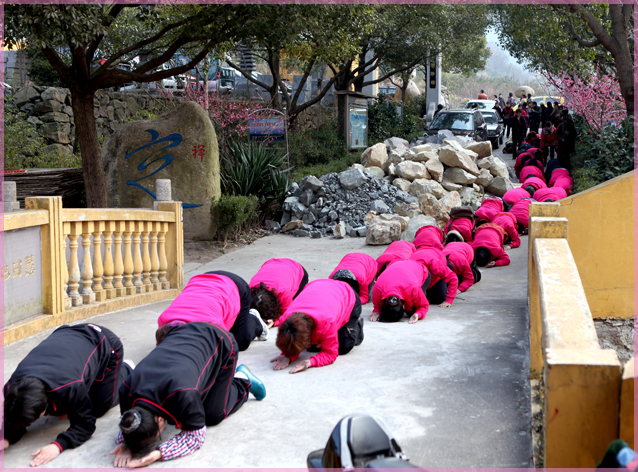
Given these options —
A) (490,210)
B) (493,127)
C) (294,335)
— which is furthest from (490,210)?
(493,127)

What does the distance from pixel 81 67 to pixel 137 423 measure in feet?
23.8

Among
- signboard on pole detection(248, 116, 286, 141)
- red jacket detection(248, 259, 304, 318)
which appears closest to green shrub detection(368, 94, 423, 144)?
signboard on pole detection(248, 116, 286, 141)

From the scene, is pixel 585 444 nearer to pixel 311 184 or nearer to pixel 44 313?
pixel 44 313

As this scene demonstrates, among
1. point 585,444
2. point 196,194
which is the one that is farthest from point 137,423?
point 196,194

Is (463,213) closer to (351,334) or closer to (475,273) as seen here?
(475,273)

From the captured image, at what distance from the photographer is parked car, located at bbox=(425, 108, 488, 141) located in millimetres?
18438

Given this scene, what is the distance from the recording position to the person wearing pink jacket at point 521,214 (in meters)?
9.41

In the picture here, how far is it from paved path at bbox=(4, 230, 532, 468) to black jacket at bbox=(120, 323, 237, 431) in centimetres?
28

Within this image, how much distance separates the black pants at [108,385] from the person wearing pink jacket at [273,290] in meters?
1.70

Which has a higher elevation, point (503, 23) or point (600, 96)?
point (503, 23)

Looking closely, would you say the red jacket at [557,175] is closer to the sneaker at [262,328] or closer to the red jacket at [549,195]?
the red jacket at [549,195]

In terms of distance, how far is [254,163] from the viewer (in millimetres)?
11125

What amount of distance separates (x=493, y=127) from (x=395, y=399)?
1854cm

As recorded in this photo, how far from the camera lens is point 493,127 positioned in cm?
2044
